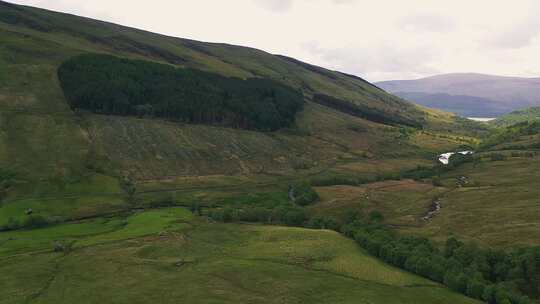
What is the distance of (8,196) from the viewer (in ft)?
614

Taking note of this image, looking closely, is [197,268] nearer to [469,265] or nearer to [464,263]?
[464,263]

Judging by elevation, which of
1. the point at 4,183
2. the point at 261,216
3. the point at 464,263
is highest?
the point at 464,263

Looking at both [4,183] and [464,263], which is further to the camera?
[4,183]

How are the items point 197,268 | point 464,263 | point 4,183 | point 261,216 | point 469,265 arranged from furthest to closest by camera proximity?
point 4,183, point 261,216, point 464,263, point 469,265, point 197,268

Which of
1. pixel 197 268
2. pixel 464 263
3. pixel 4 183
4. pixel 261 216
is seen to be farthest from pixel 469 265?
pixel 4 183

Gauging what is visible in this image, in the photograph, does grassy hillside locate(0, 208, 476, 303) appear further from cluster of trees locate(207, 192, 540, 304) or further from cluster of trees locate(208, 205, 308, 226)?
cluster of trees locate(208, 205, 308, 226)

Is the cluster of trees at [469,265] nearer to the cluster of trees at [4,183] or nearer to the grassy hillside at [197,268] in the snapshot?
the grassy hillside at [197,268]

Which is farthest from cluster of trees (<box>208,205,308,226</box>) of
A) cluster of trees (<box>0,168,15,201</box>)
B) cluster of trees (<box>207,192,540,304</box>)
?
cluster of trees (<box>0,168,15,201</box>)

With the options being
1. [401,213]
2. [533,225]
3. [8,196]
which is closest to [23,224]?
[8,196]

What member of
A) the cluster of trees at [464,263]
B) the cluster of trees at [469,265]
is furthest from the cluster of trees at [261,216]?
the cluster of trees at [469,265]

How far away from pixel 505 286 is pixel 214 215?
99951 millimetres

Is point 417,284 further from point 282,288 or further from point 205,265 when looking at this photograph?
point 205,265

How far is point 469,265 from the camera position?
12644 cm

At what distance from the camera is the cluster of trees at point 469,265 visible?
11280cm
